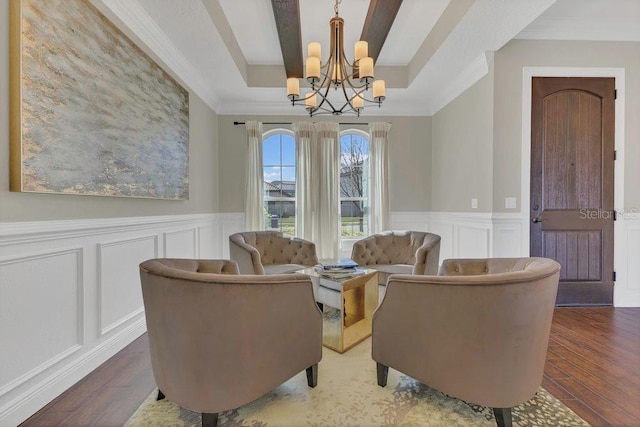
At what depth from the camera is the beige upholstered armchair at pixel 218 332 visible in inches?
50.6

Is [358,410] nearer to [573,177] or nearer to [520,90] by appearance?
[573,177]

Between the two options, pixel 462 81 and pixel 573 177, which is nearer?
pixel 573 177

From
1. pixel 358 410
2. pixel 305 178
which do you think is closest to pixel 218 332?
pixel 358 410

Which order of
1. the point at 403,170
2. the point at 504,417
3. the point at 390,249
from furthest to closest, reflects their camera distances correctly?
1. the point at 403,170
2. the point at 390,249
3. the point at 504,417

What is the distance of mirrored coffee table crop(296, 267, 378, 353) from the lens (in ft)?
7.31

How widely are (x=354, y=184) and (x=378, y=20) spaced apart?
8.03ft

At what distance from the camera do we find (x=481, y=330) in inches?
52.5

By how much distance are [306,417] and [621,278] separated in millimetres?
3765

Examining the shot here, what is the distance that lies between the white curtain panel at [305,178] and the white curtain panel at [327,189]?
0.09 m

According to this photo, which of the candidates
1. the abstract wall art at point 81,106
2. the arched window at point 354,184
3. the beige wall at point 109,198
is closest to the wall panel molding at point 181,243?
the beige wall at point 109,198

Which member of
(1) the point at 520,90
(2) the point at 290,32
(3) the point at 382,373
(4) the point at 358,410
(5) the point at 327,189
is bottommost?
(4) the point at 358,410

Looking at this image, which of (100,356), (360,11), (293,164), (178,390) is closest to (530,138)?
(360,11)

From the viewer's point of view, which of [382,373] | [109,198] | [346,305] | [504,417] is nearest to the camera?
[504,417]

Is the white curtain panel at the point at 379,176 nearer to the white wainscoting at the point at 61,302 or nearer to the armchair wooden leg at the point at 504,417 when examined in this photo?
the white wainscoting at the point at 61,302
